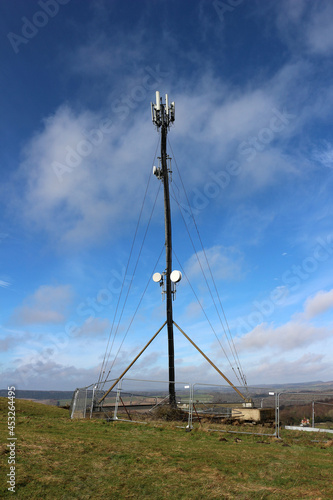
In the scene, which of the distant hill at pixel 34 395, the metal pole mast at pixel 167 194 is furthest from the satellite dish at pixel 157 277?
the distant hill at pixel 34 395

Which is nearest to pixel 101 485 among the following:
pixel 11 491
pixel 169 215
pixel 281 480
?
pixel 11 491

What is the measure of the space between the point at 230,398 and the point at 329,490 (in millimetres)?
15054

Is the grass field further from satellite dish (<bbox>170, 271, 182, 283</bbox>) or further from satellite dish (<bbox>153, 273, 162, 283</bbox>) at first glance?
satellite dish (<bbox>153, 273, 162, 283</bbox>)

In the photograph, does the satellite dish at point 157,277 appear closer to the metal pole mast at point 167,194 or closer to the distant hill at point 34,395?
the metal pole mast at point 167,194

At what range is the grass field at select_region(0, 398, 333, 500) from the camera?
6234mm

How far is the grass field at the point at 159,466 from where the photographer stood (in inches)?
245

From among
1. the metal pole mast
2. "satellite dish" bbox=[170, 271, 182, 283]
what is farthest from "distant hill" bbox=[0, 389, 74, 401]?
"satellite dish" bbox=[170, 271, 182, 283]

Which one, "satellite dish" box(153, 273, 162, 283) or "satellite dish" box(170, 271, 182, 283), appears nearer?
"satellite dish" box(170, 271, 182, 283)

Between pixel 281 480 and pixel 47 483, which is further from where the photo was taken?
pixel 281 480

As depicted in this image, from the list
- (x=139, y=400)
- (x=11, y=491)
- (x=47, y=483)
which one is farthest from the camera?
(x=139, y=400)

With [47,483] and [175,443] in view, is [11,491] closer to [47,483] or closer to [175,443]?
[47,483]

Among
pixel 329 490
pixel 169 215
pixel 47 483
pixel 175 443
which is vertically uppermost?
pixel 169 215

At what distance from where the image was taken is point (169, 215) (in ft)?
80.5

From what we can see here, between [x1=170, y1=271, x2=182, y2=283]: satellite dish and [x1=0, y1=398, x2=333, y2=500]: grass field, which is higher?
[x1=170, y1=271, x2=182, y2=283]: satellite dish
